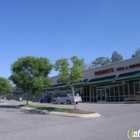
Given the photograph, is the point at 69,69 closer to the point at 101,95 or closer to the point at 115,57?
the point at 101,95

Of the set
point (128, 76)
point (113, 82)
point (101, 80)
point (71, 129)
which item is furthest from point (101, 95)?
point (71, 129)

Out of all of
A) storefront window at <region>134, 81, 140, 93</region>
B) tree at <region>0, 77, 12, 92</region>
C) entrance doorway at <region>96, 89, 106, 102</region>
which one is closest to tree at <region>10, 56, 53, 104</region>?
entrance doorway at <region>96, 89, 106, 102</region>

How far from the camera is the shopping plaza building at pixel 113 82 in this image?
1208 inches

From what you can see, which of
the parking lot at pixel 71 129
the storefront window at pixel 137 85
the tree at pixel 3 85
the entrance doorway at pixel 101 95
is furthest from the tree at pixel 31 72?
the tree at pixel 3 85

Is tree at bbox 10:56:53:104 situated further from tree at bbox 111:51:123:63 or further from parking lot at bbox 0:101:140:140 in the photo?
tree at bbox 111:51:123:63

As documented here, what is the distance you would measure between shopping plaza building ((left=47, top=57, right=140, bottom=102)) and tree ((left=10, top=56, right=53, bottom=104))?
10.7 m

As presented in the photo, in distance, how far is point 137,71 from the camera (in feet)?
98.1

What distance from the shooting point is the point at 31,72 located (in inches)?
1101

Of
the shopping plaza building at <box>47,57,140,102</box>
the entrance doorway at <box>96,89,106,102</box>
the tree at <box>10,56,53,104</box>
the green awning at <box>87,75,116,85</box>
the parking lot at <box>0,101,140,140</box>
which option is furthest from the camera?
the entrance doorway at <box>96,89,106,102</box>

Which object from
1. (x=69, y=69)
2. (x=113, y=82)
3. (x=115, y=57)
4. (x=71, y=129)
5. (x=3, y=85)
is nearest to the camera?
(x=71, y=129)

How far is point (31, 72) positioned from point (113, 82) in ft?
43.7

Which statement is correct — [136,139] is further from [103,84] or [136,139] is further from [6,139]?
[103,84]

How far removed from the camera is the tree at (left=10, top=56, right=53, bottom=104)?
27312 millimetres

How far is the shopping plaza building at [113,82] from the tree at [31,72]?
10.7 m
